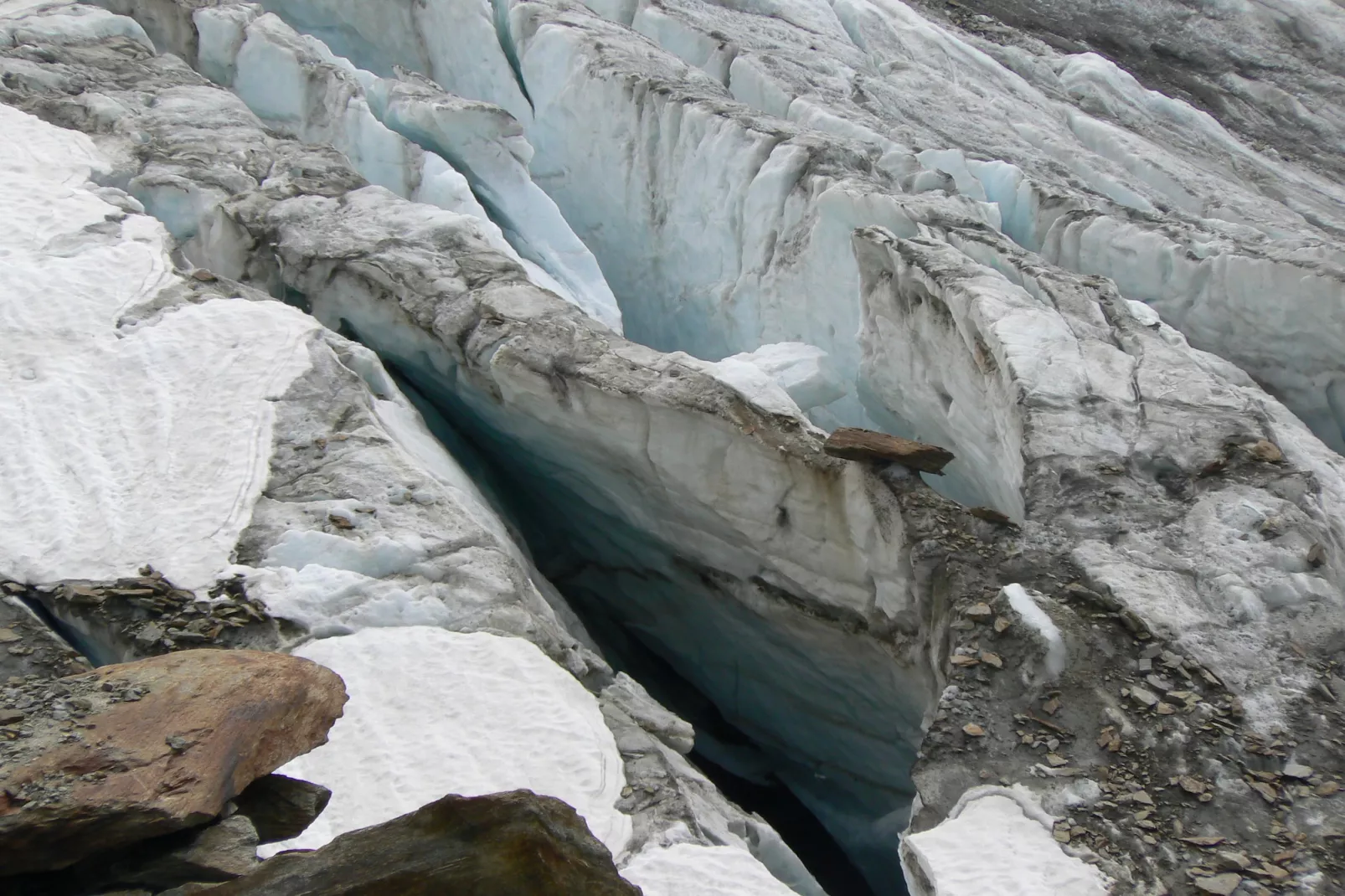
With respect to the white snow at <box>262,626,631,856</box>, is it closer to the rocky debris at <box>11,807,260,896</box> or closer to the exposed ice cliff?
the exposed ice cliff

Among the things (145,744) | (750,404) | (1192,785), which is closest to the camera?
(145,744)

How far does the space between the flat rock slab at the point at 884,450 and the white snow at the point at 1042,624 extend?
0.84m

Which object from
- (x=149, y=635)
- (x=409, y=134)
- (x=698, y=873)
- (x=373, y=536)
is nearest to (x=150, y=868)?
(x=698, y=873)

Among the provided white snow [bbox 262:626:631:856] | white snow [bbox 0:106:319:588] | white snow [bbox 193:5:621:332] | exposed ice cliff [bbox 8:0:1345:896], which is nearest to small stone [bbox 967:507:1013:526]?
exposed ice cliff [bbox 8:0:1345:896]

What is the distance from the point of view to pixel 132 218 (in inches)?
247

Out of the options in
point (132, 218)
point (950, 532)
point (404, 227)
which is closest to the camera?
point (950, 532)

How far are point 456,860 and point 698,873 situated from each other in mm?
1530

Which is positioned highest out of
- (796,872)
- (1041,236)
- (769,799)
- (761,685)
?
(1041,236)

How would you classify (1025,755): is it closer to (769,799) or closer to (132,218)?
(769,799)

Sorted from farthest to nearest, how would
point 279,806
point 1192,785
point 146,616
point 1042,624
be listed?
point 1042,624 → point 146,616 → point 1192,785 → point 279,806

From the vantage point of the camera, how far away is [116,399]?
4.91 metres

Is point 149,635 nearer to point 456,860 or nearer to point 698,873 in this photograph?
point 698,873

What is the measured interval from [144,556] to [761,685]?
3579mm

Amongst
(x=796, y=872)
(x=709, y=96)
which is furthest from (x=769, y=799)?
(x=709, y=96)
